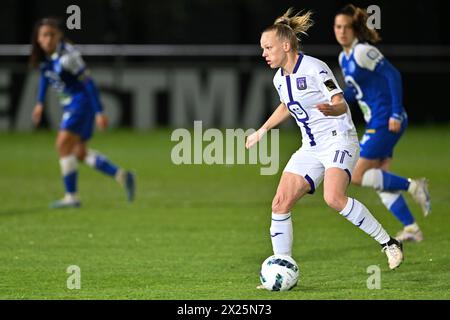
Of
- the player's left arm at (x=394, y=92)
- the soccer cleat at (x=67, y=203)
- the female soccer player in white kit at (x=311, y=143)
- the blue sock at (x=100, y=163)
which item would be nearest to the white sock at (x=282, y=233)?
the female soccer player in white kit at (x=311, y=143)

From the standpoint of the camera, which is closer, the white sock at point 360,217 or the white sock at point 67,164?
the white sock at point 360,217

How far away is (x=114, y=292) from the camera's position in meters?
7.67

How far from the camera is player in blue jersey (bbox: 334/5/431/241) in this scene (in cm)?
1009

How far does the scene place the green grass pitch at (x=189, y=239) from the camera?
7875mm

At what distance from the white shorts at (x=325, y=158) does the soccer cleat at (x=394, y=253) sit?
59 centimetres

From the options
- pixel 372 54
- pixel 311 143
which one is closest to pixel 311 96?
pixel 311 143

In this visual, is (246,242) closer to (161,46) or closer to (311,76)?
(311,76)

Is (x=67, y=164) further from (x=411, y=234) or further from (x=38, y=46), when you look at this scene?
(x=411, y=234)

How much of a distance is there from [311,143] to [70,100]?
5636 mm

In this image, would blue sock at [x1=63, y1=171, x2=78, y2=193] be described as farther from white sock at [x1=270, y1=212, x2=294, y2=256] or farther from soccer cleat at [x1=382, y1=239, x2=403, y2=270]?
soccer cleat at [x1=382, y1=239, x2=403, y2=270]

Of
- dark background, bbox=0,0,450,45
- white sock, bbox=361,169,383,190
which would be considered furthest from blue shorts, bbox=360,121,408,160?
dark background, bbox=0,0,450,45

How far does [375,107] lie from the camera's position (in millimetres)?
10305

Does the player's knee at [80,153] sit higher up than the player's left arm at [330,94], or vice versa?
the player's left arm at [330,94]

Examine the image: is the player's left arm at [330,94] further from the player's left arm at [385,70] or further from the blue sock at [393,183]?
the blue sock at [393,183]
